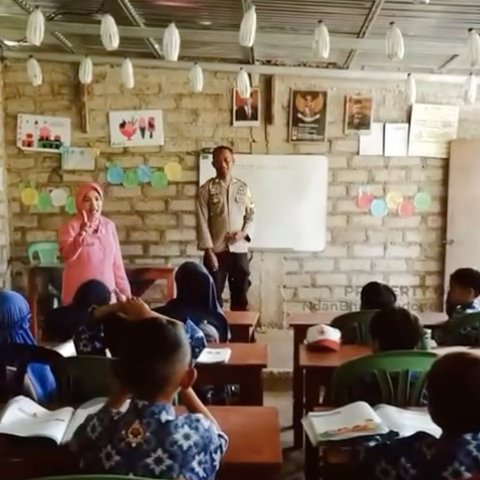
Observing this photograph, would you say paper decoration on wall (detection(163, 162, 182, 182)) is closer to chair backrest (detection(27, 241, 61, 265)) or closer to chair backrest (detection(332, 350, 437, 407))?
chair backrest (detection(27, 241, 61, 265))

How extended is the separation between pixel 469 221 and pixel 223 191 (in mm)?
2218

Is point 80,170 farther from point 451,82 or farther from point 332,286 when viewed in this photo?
point 451,82

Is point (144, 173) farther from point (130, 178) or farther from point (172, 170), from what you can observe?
point (172, 170)

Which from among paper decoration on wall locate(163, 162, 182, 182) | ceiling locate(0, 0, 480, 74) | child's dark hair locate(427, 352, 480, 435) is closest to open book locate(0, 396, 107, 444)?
child's dark hair locate(427, 352, 480, 435)

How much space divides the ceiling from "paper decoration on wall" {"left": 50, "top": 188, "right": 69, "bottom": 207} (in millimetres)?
1162

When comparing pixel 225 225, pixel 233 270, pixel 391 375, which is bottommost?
pixel 233 270

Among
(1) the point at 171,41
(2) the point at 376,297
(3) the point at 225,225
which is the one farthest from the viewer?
(3) the point at 225,225

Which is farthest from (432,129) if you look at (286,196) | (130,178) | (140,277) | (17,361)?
(17,361)

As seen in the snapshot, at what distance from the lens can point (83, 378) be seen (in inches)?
85.0

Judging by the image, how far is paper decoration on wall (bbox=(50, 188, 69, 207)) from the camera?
5.97 metres

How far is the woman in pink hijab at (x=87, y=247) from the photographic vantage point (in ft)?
13.1

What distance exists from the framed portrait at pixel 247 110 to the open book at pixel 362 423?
4327 mm

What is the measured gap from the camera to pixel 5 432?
5.35 feet

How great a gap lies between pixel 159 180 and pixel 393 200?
204cm
